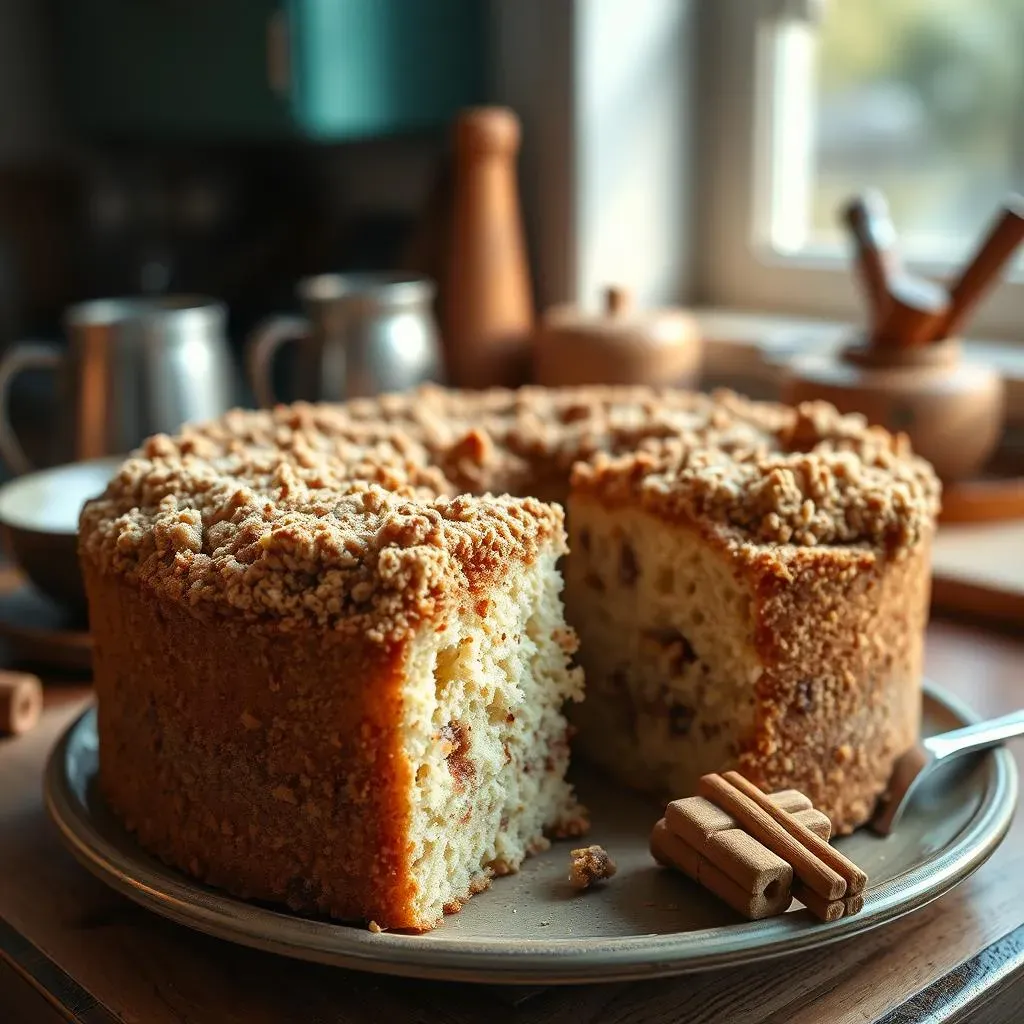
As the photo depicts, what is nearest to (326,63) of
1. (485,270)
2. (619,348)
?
(485,270)

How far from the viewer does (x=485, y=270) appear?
202 centimetres

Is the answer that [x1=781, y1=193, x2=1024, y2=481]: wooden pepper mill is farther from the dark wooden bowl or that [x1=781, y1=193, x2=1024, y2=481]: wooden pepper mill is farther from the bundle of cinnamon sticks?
the dark wooden bowl

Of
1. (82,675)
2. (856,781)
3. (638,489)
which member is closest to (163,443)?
(82,675)

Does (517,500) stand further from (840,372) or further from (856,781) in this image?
(840,372)

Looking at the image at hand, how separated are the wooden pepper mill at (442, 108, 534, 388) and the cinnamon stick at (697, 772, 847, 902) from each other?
1.21 meters

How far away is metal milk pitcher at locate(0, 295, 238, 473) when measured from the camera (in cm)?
161

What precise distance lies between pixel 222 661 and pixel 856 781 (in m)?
0.50

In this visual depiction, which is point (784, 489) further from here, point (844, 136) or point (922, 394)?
point (844, 136)

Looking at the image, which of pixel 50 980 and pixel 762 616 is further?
pixel 762 616

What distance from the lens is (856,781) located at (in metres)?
1.00

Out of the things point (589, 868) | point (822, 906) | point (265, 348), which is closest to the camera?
point (822, 906)

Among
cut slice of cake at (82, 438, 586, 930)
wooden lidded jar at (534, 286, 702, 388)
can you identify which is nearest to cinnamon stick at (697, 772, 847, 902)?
cut slice of cake at (82, 438, 586, 930)

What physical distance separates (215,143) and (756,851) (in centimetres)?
267

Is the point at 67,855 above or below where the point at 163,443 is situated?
below
